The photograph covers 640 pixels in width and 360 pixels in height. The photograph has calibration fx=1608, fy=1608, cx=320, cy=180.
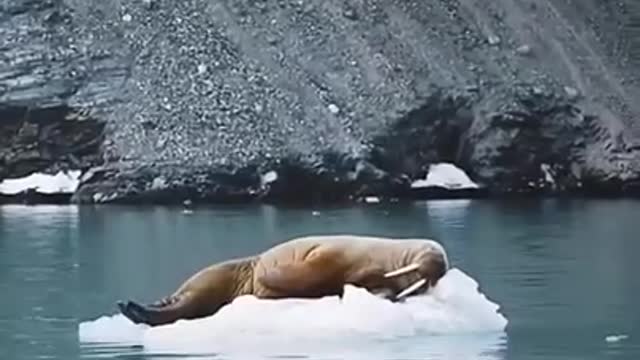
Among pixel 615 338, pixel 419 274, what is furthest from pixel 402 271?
pixel 615 338

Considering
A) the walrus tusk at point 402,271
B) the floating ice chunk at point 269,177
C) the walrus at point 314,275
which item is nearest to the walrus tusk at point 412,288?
the walrus at point 314,275

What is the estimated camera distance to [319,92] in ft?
184

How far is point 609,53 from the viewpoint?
59.9 meters

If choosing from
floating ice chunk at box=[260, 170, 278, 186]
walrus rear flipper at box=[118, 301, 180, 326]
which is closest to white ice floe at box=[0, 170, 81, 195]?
floating ice chunk at box=[260, 170, 278, 186]

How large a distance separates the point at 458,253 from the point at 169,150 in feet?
100

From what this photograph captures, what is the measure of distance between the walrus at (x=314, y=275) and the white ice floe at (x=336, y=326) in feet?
0.48

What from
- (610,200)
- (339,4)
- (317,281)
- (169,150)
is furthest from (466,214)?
(317,281)

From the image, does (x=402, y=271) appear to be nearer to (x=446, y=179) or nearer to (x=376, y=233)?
(x=376, y=233)

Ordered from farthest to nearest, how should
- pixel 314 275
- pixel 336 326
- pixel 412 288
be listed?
pixel 314 275
pixel 412 288
pixel 336 326

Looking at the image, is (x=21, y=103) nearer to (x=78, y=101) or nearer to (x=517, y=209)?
(x=78, y=101)

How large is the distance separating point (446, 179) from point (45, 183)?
13.7 metres

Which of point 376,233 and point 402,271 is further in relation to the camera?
point 376,233

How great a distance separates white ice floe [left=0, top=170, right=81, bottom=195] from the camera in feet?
176

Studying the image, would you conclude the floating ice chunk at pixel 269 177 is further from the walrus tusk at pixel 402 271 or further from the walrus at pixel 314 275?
the walrus tusk at pixel 402 271
